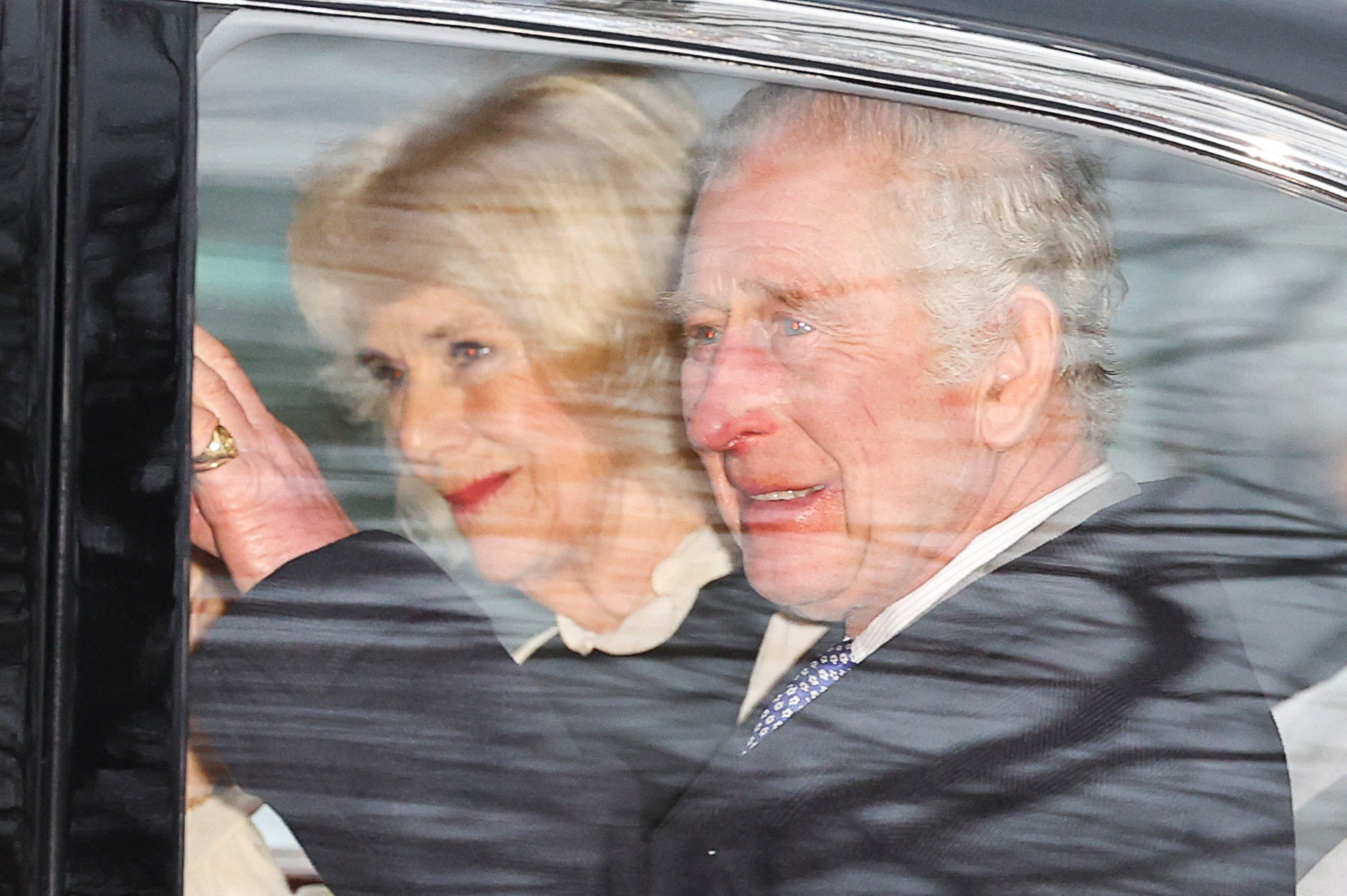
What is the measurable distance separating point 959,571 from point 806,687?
0.17 metres

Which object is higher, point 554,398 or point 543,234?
point 543,234

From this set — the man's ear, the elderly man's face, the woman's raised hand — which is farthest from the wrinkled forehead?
the woman's raised hand

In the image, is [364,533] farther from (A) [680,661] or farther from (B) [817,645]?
(B) [817,645]

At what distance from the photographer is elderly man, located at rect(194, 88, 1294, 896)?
1322mm

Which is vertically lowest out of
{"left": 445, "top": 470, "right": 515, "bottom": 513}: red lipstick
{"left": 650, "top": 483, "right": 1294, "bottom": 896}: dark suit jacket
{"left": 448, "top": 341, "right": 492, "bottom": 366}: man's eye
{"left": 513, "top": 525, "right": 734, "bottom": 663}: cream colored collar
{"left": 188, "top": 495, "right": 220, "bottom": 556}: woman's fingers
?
{"left": 650, "top": 483, "right": 1294, "bottom": 896}: dark suit jacket

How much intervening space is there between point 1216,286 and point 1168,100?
0.54ft

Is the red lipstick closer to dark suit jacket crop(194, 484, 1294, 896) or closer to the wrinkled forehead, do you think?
dark suit jacket crop(194, 484, 1294, 896)

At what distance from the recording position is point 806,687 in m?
1.35

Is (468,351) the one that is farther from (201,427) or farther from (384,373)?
(201,427)

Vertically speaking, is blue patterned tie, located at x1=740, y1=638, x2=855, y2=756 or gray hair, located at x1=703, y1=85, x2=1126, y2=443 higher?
gray hair, located at x1=703, y1=85, x2=1126, y2=443

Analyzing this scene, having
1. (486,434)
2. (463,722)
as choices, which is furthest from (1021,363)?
(463,722)

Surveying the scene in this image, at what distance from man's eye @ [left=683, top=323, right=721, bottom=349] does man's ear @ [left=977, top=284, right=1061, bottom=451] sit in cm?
23

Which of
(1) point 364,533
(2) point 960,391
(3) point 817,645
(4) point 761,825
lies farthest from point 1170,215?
(1) point 364,533

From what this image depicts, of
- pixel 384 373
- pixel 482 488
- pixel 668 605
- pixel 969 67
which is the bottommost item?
pixel 668 605
